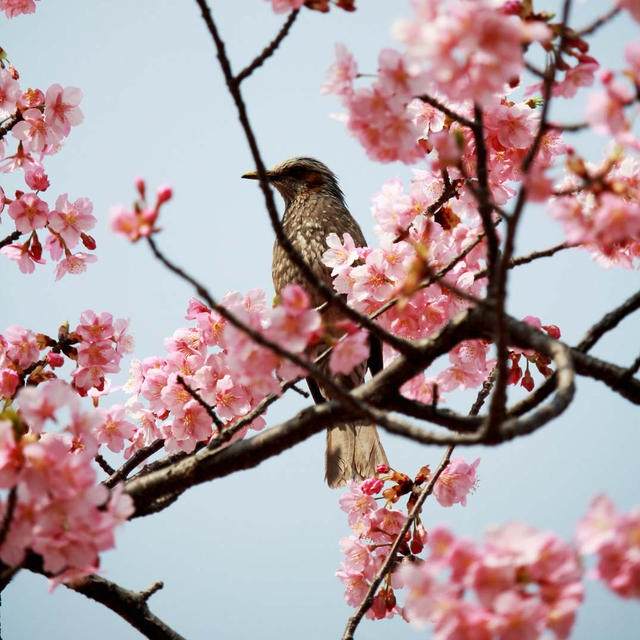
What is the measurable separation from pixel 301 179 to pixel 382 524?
9.93ft

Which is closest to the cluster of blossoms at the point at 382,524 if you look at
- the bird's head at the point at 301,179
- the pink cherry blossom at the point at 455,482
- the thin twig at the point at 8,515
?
the pink cherry blossom at the point at 455,482

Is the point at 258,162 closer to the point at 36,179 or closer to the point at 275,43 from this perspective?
the point at 275,43

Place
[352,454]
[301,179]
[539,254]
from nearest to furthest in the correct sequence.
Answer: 1. [539,254]
2. [352,454]
3. [301,179]

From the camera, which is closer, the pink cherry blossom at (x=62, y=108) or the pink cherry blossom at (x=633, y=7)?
the pink cherry blossom at (x=633, y=7)

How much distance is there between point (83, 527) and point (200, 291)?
1.56 ft

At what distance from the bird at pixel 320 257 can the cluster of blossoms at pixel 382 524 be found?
0.55m

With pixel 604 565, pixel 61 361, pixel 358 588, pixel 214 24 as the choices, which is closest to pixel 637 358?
pixel 604 565

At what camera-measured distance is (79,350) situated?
9.09 ft

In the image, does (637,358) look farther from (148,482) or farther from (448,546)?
(148,482)

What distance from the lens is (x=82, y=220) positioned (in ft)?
9.18

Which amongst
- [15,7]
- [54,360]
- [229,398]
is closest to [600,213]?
[229,398]

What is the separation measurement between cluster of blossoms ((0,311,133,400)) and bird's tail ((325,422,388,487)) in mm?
1450

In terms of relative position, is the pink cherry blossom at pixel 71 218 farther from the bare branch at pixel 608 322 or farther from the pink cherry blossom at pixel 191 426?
the bare branch at pixel 608 322

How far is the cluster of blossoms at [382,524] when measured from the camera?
276 centimetres
